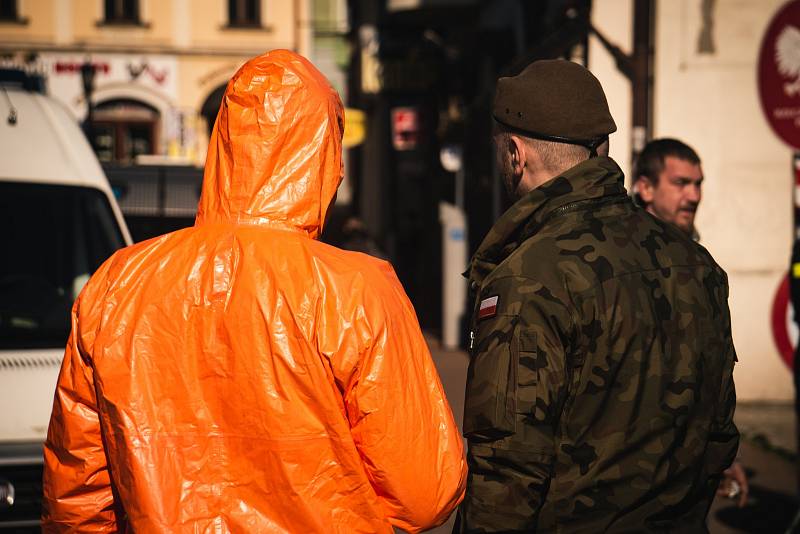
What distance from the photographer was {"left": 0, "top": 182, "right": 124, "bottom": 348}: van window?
5164 millimetres

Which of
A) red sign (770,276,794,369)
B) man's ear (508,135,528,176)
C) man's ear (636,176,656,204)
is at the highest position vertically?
man's ear (508,135,528,176)

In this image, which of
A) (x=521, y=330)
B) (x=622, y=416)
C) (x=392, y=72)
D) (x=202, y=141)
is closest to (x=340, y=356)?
(x=521, y=330)

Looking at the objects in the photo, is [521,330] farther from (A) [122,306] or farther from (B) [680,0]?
(B) [680,0]

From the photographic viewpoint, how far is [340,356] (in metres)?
2.23

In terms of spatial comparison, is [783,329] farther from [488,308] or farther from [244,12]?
[244,12]

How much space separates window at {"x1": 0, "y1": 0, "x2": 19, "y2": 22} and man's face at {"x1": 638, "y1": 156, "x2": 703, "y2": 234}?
94.2 ft

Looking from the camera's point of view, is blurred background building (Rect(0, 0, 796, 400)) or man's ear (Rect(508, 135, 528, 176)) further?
blurred background building (Rect(0, 0, 796, 400))

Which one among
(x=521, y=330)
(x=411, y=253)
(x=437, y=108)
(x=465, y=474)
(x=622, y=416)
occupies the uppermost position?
(x=437, y=108)

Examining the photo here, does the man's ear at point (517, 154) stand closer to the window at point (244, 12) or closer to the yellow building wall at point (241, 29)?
the yellow building wall at point (241, 29)

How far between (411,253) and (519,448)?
19062 mm

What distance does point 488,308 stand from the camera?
2217 millimetres

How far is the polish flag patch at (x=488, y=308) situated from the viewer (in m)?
2.20

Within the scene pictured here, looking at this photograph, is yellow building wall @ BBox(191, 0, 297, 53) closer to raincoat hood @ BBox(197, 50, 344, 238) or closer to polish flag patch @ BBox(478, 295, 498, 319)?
raincoat hood @ BBox(197, 50, 344, 238)

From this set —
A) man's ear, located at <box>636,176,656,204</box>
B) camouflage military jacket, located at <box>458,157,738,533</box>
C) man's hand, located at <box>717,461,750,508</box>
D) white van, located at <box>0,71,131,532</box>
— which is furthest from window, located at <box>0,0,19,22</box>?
camouflage military jacket, located at <box>458,157,738,533</box>
